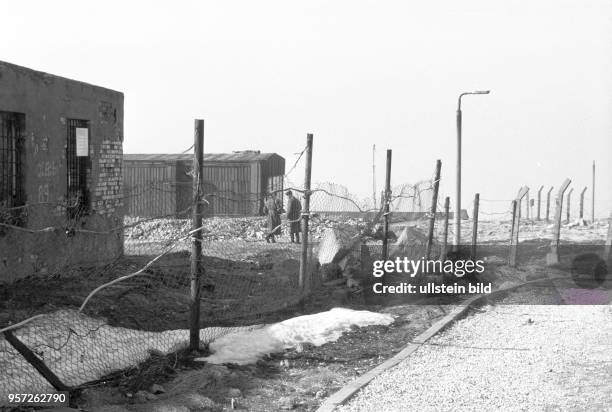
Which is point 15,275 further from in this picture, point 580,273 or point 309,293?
point 580,273

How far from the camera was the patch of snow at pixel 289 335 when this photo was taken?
8.42m

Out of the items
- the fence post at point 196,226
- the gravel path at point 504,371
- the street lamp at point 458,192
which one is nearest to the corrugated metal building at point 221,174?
the street lamp at point 458,192

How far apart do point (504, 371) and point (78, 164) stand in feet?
32.3

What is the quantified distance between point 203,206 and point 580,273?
35.9 ft

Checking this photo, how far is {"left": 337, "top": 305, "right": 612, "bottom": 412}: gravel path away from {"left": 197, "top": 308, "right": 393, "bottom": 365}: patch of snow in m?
1.11

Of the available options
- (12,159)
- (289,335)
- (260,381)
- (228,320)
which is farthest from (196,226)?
(12,159)

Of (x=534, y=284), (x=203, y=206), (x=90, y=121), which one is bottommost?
(x=534, y=284)

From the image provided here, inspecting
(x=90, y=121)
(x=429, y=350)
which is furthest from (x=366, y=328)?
(x=90, y=121)

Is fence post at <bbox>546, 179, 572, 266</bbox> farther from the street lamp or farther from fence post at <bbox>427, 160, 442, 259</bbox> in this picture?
fence post at <bbox>427, 160, 442, 259</bbox>

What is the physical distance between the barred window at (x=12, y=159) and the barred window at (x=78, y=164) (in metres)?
1.74

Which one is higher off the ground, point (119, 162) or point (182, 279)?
point (119, 162)

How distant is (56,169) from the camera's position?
46.7ft

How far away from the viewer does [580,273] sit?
55.3 ft

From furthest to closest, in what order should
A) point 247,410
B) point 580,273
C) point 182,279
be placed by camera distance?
1. point 580,273
2. point 182,279
3. point 247,410
